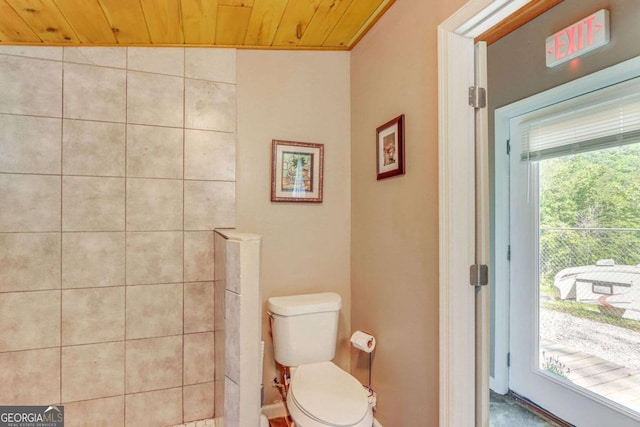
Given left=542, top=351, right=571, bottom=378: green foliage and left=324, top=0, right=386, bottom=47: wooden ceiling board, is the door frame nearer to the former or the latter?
left=324, top=0, right=386, bottom=47: wooden ceiling board

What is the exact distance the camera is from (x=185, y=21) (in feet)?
5.58

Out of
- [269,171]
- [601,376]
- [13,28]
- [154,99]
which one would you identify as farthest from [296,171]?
[601,376]

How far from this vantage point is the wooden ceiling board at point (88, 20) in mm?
1469

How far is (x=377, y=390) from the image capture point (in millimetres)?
1899

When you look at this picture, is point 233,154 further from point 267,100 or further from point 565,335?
point 565,335

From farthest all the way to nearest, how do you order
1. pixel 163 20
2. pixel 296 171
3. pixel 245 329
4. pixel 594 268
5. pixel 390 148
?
pixel 296 171 → pixel 594 268 → pixel 390 148 → pixel 163 20 → pixel 245 329

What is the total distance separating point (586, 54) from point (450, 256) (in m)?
1.45

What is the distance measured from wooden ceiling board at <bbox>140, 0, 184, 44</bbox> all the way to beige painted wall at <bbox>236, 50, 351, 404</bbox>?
0.39m

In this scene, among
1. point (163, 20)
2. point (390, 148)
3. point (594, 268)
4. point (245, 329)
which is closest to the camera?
point (245, 329)

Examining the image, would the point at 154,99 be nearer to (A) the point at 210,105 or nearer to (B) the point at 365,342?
(A) the point at 210,105

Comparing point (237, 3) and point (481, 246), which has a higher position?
point (237, 3)

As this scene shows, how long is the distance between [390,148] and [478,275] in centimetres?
78

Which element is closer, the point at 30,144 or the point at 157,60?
the point at 30,144

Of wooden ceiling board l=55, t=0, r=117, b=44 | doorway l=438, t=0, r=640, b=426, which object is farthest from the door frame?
wooden ceiling board l=55, t=0, r=117, b=44
